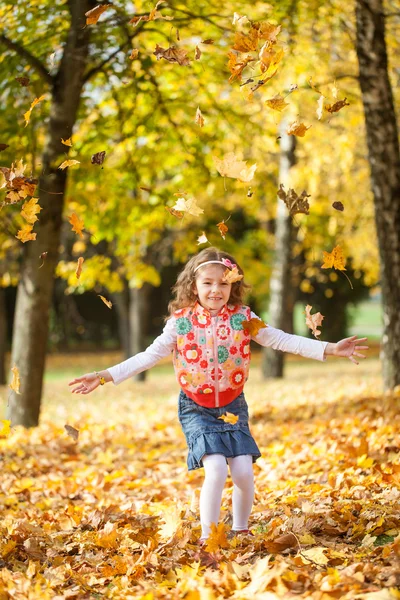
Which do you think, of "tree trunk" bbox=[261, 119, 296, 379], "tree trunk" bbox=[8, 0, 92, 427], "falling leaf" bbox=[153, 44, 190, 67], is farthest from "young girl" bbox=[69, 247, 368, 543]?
"tree trunk" bbox=[261, 119, 296, 379]

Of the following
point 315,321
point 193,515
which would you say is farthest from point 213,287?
point 193,515

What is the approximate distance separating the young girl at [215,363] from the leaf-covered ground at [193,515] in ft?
1.28

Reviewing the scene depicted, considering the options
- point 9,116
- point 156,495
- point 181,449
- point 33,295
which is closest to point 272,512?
point 156,495

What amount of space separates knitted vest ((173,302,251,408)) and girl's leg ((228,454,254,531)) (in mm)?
309

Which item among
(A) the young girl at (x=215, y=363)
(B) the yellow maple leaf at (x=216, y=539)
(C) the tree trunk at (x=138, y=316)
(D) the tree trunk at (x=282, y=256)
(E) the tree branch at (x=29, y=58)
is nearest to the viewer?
(B) the yellow maple leaf at (x=216, y=539)

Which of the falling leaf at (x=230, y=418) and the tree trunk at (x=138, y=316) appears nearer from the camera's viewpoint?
the falling leaf at (x=230, y=418)

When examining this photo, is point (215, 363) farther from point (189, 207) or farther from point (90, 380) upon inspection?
point (189, 207)

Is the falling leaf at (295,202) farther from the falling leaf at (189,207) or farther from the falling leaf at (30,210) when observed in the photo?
the falling leaf at (30,210)

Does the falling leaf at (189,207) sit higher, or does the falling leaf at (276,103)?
the falling leaf at (276,103)

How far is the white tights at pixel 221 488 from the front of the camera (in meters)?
3.51

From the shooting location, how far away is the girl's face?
3676 millimetres

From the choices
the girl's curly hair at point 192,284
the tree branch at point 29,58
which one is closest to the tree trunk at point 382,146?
the tree branch at point 29,58

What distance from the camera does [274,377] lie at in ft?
46.3

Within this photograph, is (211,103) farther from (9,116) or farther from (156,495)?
(156,495)
